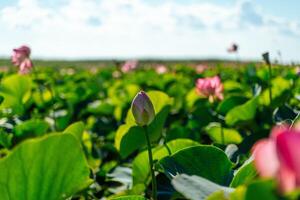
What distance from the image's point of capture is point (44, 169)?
747 mm

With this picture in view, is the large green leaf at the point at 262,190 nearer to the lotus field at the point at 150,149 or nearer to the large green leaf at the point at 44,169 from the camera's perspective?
the lotus field at the point at 150,149

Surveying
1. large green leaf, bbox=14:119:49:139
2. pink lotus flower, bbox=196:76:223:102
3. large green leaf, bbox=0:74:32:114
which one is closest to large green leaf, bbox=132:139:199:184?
large green leaf, bbox=14:119:49:139

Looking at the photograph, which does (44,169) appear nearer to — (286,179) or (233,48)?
(286,179)

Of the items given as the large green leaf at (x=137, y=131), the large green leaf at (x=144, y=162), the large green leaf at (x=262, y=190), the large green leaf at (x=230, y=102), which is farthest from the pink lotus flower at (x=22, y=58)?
the large green leaf at (x=262, y=190)

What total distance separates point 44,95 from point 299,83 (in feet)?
4.74

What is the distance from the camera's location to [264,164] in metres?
0.47

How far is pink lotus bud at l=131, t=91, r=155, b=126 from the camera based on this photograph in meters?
1.18

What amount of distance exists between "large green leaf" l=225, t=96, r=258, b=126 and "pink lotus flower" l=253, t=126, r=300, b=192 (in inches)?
64.4

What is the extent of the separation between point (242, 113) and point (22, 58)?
1.10 m

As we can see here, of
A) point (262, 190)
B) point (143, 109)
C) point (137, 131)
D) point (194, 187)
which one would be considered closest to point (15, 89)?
point (137, 131)

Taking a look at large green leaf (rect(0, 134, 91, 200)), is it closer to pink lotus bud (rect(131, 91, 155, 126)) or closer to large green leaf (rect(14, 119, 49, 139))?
pink lotus bud (rect(131, 91, 155, 126))

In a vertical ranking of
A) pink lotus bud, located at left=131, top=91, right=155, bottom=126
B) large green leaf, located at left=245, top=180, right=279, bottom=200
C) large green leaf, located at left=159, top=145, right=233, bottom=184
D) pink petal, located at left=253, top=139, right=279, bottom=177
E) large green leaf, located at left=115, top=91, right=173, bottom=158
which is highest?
pink petal, located at left=253, top=139, right=279, bottom=177

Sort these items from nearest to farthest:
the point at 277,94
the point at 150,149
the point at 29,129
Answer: the point at 150,149 < the point at 29,129 < the point at 277,94

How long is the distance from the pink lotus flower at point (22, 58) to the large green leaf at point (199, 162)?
5.87 ft
